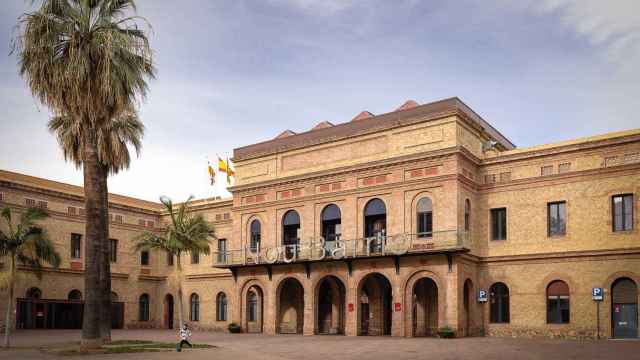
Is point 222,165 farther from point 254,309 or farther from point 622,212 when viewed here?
point 622,212

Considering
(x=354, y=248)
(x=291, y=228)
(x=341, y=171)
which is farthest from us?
(x=291, y=228)

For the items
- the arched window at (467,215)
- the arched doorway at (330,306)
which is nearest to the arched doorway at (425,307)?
the arched window at (467,215)

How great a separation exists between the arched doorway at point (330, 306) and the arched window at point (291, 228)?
3146 millimetres

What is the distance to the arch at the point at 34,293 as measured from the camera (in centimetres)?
4425

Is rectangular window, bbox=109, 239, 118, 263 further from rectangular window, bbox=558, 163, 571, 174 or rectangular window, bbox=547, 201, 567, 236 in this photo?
rectangular window, bbox=558, 163, 571, 174

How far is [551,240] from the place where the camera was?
35250mm

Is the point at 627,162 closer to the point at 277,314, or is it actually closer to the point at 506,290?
the point at 506,290

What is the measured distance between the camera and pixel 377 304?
39750mm

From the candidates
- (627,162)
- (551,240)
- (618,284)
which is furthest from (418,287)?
(627,162)

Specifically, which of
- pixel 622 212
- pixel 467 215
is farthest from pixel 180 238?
pixel 622 212

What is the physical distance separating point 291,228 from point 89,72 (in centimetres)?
1950

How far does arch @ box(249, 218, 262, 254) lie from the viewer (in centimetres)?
4422

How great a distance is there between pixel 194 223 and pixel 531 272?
59.7ft

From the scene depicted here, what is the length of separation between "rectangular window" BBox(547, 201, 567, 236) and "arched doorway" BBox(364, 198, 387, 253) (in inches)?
338
